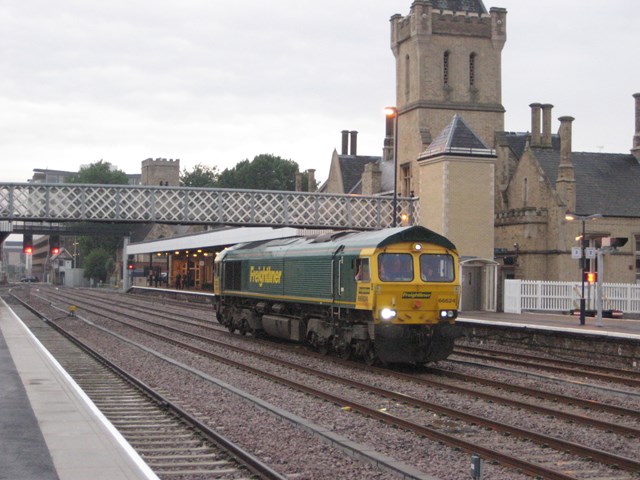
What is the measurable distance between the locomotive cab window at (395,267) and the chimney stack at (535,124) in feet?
126

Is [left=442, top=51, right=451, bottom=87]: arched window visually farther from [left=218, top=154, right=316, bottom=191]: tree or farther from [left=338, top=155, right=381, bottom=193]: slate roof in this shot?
[left=218, top=154, right=316, bottom=191]: tree

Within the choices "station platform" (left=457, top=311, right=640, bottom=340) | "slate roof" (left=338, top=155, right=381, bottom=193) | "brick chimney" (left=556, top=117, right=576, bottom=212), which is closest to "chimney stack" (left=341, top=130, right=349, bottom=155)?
"slate roof" (left=338, top=155, right=381, bottom=193)

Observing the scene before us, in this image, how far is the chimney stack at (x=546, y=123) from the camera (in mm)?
57781

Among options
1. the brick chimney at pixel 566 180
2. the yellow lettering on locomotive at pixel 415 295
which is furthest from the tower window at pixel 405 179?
the yellow lettering on locomotive at pixel 415 295

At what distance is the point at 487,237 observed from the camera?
40.7m

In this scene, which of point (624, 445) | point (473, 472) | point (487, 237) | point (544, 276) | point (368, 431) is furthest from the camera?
point (544, 276)

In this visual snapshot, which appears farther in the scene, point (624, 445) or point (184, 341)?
point (184, 341)

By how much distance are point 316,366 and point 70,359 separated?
6355 mm

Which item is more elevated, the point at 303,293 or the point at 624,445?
the point at 303,293

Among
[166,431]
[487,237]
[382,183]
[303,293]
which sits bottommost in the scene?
[166,431]

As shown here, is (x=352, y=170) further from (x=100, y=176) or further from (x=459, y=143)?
(x=100, y=176)

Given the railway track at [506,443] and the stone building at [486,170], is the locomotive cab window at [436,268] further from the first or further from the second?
the stone building at [486,170]

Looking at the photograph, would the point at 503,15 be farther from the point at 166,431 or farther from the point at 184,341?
the point at 166,431

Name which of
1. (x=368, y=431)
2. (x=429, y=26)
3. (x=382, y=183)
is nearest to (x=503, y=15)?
(x=429, y=26)
